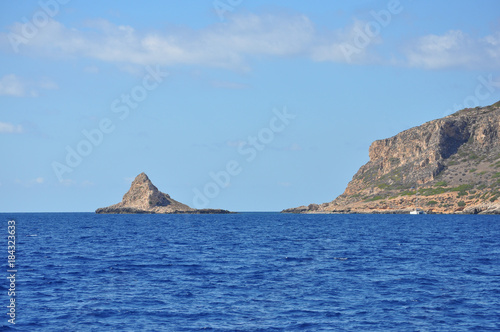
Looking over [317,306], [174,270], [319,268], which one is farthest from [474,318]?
[174,270]

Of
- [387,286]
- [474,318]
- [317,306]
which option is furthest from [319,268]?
[474,318]

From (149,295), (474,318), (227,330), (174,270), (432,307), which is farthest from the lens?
(174,270)

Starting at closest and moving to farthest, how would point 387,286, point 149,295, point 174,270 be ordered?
point 149,295
point 387,286
point 174,270

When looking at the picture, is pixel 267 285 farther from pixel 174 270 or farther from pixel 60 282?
pixel 60 282

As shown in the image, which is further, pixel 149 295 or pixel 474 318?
pixel 149 295

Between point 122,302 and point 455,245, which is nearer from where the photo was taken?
point 122,302

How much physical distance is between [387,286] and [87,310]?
23086 mm

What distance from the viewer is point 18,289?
4100 centimetres

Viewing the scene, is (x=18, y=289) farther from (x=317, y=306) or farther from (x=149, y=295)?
(x=317, y=306)

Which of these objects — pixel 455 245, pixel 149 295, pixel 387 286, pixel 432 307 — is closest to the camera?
pixel 432 307

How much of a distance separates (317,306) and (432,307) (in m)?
7.59

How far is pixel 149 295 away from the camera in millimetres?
39406

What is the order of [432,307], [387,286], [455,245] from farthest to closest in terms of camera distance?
[455,245]
[387,286]
[432,307]

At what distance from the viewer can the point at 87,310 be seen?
114 feet
